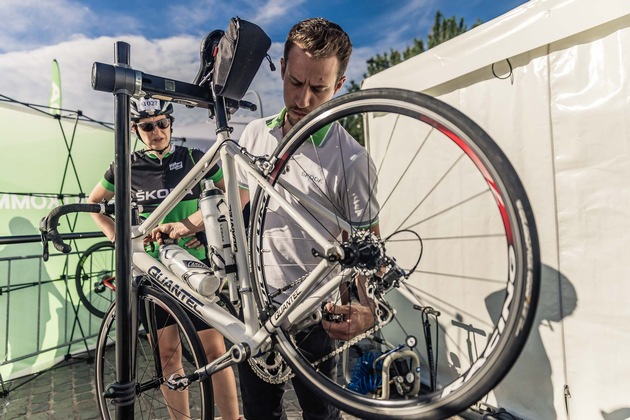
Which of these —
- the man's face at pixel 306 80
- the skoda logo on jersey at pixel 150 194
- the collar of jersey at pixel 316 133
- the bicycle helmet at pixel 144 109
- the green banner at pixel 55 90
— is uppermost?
the green banner at pixel 55 90

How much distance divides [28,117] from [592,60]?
17.1 ft

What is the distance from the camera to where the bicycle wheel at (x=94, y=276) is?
462cm

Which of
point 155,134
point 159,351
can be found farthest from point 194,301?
point 155,134

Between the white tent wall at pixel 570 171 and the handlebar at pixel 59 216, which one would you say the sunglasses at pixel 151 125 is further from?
the white tent wall at pixel 570 171

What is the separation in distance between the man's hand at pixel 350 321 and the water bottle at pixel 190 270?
0.43 metres

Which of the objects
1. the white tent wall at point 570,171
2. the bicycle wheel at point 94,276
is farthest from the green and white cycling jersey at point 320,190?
the bicycle wheel at point 94,276

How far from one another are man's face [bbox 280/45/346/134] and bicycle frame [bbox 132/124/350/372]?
0.35 meters

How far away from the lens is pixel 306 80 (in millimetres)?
1516

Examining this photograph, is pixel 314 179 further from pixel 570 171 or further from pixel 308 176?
pixel 570 171

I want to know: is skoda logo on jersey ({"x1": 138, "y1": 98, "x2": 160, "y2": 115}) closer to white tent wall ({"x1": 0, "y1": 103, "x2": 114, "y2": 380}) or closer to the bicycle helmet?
the bicycle helmet

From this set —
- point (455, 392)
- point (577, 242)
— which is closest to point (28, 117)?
point (455, 392)

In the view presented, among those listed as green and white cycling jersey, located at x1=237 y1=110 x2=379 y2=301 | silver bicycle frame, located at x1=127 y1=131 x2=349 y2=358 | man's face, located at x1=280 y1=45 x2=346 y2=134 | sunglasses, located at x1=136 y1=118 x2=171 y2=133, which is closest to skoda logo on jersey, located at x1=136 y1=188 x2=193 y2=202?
sunglasses, located at x1=136 y1=118 x2=171 y2=133

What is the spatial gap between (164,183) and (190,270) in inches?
53.4

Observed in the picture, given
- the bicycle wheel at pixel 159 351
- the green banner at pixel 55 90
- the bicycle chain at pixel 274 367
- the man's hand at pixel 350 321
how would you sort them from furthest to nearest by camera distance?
1. the green banner at pixel 55 90
2. the bicycle wheel at pixel 159 351
3. the bicycle chain at pixel 274 367
4. the man's hand at pixel 350 321
